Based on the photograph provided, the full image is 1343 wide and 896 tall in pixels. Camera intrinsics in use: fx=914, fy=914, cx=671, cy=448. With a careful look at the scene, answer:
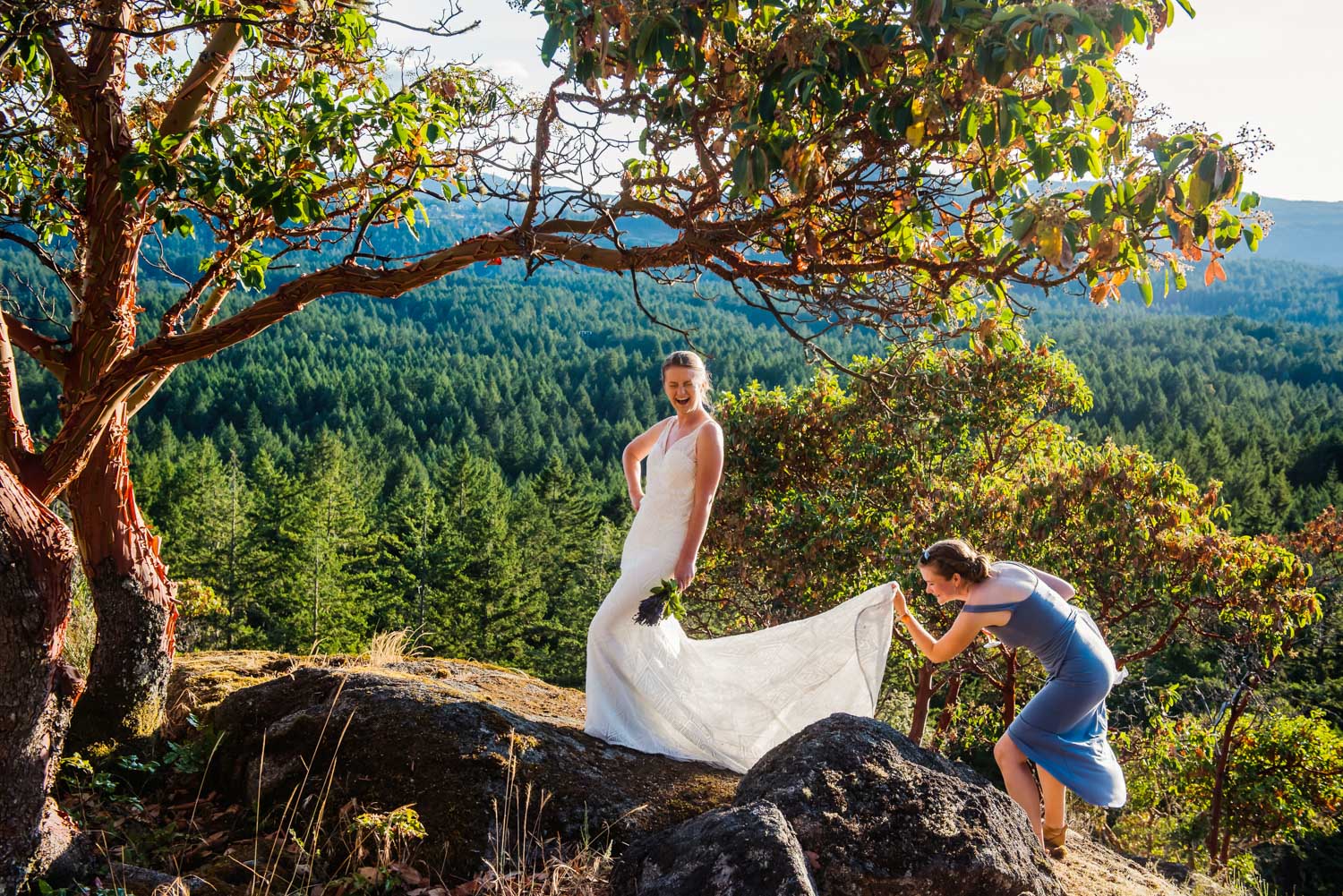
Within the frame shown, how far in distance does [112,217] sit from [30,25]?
39.9 inches

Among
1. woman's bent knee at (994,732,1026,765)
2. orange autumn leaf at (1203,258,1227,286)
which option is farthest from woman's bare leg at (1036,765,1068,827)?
orange autumn leaf at (1203,258,1227,286)

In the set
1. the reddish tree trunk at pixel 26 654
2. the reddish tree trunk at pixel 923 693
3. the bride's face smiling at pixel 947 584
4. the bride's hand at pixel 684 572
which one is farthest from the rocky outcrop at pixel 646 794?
the reddish tree trunk at pixel 923 693

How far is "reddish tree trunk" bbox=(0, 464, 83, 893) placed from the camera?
125 inches

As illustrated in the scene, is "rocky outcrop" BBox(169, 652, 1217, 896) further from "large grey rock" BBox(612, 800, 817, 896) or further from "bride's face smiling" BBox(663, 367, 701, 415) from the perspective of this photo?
"bride's face smiling" BBox(663, 367, 701, 415)

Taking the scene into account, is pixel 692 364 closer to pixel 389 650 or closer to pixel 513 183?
pixel 513 183

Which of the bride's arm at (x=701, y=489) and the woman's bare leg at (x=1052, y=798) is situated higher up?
the bride's arm at (x=701, y=489)

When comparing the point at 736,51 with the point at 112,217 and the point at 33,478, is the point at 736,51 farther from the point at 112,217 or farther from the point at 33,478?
the point at 33,478

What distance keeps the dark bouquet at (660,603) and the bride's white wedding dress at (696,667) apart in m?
0.11

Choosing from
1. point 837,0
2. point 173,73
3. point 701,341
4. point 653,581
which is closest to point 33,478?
point 173,73

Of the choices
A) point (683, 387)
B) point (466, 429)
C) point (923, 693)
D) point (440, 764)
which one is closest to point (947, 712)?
point (923, 693)

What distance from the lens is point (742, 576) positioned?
33.8ft

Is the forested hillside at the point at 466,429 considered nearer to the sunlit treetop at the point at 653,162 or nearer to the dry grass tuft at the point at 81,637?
the sunlit treetop at the point at 653,162

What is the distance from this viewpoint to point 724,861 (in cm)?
282

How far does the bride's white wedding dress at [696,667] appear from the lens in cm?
491
